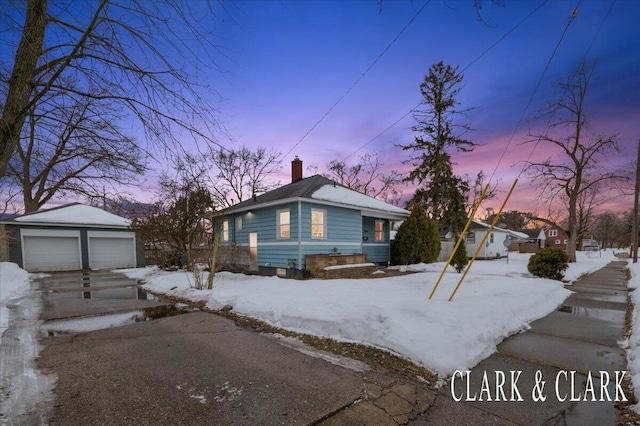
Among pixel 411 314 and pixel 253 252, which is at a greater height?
pixel 411 314

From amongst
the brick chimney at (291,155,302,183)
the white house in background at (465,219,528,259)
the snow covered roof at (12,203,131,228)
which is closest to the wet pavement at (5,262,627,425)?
the brick chimney at (291,155,302,183)

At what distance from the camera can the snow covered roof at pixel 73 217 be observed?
16766mm

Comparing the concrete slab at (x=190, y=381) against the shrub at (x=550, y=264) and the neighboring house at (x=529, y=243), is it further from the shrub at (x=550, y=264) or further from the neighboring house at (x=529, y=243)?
the neighboring house at (x=529, y=243)

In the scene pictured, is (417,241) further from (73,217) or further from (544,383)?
(73,217)

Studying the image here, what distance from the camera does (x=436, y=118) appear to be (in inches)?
873

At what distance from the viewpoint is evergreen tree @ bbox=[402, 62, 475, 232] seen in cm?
2142

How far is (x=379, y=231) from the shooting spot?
16.7 metres

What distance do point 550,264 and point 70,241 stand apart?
25.3 metres

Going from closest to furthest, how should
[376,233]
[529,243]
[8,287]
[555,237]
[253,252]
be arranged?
1. [8,287]
2. [253,252]
3. [376,233]
4. [529,243]
5. [555,237]

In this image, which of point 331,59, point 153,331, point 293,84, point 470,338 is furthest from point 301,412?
point 331,59

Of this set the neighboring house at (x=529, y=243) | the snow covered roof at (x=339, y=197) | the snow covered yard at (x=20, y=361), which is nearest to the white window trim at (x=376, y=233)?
the snow covered roof at (x=339, y=197)

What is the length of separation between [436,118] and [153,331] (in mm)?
22830

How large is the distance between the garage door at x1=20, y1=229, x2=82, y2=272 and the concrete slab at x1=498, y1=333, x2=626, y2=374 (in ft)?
73.8

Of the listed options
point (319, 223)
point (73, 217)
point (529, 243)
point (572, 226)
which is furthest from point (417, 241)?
point (529, 243)
